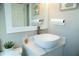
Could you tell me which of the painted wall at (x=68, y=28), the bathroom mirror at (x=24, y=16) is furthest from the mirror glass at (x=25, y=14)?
the painted wall at (x=68, y=28)

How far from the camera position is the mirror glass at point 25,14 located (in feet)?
3.63

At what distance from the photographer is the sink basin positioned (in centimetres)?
113

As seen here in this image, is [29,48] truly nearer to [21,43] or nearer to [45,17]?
[21,43]

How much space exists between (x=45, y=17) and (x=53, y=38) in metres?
0.22

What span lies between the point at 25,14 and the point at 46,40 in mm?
318

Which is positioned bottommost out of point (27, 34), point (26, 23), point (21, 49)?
point (21, 49)

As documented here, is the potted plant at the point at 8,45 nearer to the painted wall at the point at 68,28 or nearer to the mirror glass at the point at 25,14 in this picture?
the mirror glass at the point at 25,14

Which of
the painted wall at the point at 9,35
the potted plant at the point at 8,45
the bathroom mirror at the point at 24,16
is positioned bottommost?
the potted plant at the point at 8,45

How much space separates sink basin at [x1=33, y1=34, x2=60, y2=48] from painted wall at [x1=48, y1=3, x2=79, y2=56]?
5 cm

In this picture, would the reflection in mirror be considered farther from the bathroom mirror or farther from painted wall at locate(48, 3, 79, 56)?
painted wall at locate(48, 3, 79, 56)

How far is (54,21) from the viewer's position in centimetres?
115

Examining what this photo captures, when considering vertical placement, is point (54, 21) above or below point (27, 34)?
above

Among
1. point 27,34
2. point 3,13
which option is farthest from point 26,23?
point 3,13

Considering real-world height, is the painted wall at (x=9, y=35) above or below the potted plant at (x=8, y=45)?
above
